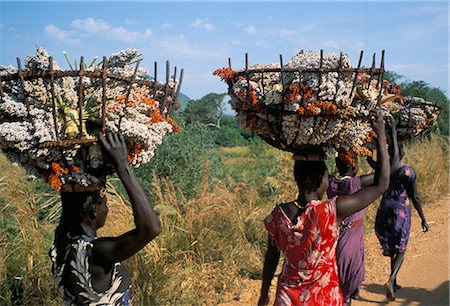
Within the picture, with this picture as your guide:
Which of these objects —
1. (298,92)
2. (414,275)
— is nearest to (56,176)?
(298,92)

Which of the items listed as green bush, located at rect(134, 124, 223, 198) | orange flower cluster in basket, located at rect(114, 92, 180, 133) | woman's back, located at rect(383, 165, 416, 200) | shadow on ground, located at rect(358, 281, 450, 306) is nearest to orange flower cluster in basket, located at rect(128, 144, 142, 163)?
orange flower cluster in basket, located at rect(114, 92, 180, 133)

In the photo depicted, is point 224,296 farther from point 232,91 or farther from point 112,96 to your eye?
point 112,96

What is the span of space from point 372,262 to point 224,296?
8.06ft

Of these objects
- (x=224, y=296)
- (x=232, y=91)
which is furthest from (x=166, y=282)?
(x=232, y=91)

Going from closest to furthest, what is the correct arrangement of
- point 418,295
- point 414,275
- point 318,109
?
point 318,109 → point 418,295 → point 414,275

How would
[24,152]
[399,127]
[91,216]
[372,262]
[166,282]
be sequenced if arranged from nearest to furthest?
1. [24,152]
2. [91,216]
3. [166,282]
4. [399,127]
5. [372,262]

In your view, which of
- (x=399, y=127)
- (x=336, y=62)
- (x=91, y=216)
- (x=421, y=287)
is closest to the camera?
(x=91, y=216)

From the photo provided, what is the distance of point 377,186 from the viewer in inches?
101

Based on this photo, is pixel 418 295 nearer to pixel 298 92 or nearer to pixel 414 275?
pixel 414 275

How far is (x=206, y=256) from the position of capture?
18.8ft

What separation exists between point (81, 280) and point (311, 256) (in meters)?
1.24

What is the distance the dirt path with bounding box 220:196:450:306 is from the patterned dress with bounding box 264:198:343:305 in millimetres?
2534

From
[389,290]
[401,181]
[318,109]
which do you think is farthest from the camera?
[401,181]

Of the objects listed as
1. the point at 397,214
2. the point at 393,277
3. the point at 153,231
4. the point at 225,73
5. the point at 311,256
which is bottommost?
the point at 393,277
